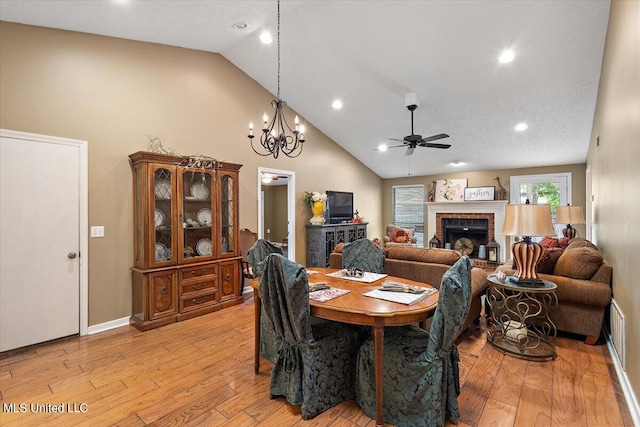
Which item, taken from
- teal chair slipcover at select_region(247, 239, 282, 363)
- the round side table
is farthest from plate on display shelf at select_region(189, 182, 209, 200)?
the round side table

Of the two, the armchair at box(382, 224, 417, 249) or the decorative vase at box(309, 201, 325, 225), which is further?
the armchair at box(382, 224, 417, 249)

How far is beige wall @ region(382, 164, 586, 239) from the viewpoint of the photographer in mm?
6441

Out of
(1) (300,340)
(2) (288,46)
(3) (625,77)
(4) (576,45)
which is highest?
(2) (288,46)

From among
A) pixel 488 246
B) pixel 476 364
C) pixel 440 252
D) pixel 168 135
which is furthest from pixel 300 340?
pixel 488 246

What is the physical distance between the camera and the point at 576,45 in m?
3.54

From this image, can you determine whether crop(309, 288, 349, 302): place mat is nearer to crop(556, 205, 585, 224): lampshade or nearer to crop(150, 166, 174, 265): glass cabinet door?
crop(150, 166, 174, 265): glass cabinet door

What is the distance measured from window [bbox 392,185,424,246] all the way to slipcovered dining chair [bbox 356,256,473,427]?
6.71 m

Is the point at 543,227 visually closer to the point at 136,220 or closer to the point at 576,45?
the point at 576,45

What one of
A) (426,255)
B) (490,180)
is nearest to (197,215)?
(426,255)

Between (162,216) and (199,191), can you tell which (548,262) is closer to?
(199,191)

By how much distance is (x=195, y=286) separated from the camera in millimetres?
3920

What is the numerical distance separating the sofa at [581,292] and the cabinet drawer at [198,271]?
3876 millimetres

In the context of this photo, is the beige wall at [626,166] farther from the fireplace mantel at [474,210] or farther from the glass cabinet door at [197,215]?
the fireplace mantel at [474,210]

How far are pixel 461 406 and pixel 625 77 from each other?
2617 millimetres
